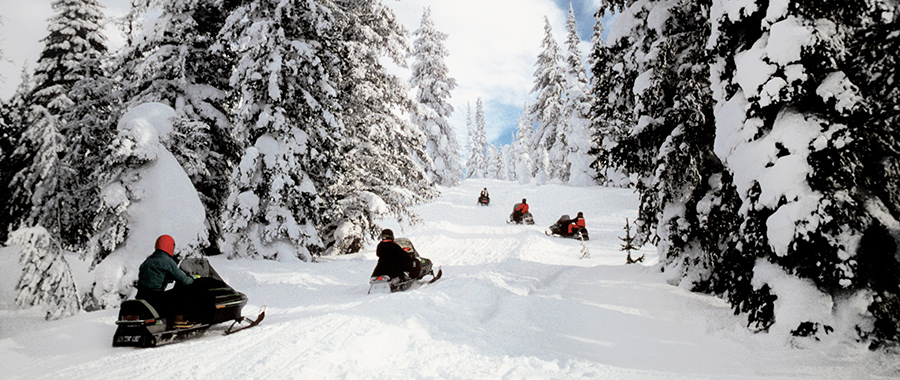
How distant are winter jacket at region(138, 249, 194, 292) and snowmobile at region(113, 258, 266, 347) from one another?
0.28m

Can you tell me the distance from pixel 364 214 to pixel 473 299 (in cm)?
734

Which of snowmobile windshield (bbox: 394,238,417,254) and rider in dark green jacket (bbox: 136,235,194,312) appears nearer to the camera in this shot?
rider in dark green jacket (bbox: 136,235,194,312)

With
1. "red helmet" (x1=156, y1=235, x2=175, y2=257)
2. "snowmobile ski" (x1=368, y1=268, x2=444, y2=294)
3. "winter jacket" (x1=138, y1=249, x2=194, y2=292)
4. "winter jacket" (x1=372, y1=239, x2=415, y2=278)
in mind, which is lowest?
"snowmobile ski" (x1=368, y1=268, x2=444, y2=294)

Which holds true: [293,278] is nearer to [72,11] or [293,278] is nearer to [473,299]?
[473,299]

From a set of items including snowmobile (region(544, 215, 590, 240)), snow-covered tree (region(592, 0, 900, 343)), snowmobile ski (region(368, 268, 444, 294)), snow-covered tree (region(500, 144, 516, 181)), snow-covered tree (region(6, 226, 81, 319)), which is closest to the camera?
snow-covered tree (region(592, 0, 900, 343))

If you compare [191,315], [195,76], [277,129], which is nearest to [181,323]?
[191,315]

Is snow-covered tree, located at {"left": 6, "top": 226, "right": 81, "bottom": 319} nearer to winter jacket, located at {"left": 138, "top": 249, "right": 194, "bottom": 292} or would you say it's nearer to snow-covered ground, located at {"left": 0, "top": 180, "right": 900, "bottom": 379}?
snow-covered ground, located at {"left": 0, "top": 180, "right": 900, "bottom": 379}

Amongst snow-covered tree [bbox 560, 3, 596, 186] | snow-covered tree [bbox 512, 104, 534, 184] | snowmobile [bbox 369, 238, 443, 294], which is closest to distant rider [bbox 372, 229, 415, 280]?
snowmobile [bbox 369, 238, 443, 294]

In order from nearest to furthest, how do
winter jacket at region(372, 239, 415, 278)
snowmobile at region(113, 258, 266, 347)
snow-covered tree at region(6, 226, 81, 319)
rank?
snowmobile at region(113, 258, 266, 347), snow-covered tree at region(6, 226, 81, 319), winter jacket at region(372, 239, 415, 278)

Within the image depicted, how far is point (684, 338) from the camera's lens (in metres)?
5.25

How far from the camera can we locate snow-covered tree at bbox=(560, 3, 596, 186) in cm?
3312

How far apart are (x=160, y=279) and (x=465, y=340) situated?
4.31 m

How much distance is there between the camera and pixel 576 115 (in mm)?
34031

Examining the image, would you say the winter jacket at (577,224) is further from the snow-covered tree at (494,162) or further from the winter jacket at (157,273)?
the snow-covered tree at (494,162)
